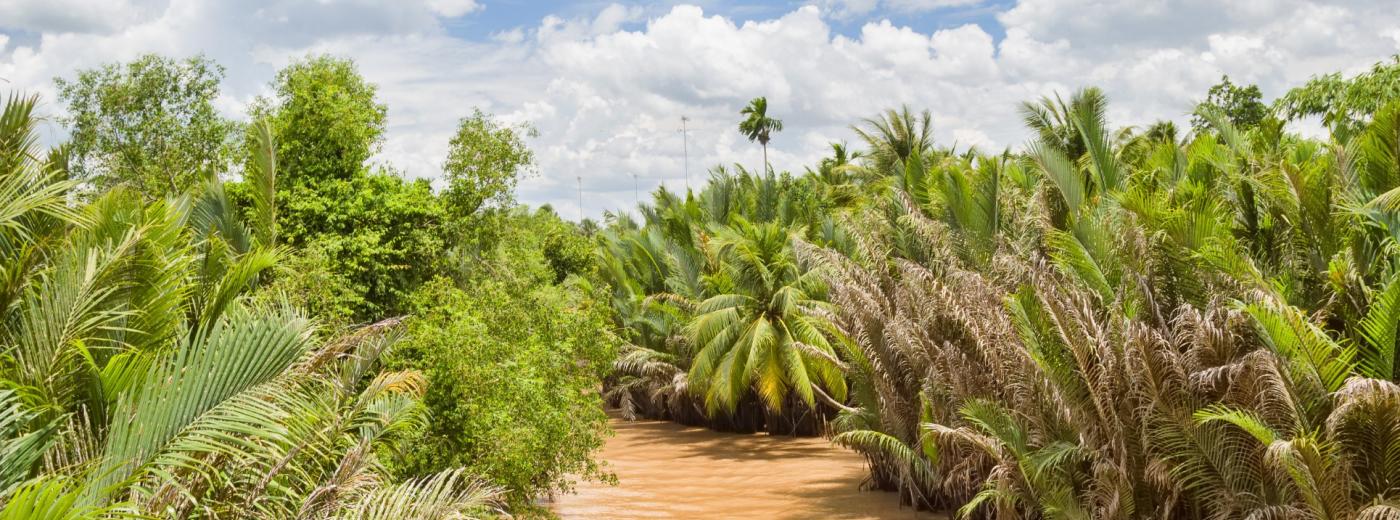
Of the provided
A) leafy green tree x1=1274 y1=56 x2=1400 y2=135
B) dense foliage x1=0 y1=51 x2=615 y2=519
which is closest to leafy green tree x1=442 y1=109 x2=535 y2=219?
dense foliage x1=0 y1=51 x2=615 y2=519

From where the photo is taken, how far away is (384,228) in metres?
20.4

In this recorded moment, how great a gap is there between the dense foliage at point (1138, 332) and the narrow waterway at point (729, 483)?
957mm

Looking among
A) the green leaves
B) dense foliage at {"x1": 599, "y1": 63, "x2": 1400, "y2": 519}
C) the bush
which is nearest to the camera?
the green leaves

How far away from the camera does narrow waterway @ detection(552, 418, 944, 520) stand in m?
17.5

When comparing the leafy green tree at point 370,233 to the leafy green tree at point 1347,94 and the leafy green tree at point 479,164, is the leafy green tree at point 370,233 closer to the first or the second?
the leafy green tree at point 479,164

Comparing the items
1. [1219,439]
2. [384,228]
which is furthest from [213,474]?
[384,228]

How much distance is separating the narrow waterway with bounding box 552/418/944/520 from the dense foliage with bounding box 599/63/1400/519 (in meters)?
0.96

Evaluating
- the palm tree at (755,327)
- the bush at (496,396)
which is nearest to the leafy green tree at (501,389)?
the bush at (496,396)

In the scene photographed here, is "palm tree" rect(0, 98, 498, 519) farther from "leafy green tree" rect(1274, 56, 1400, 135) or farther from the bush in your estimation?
"leafy green tree" rect(1274, 56, 1400, 135)

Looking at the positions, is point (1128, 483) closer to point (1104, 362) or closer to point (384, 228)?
point (1104, 362)

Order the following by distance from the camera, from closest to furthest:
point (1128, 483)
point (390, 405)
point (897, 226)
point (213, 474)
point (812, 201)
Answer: point (213, 474) < point (390, 405) < point (1128, 483) < point (897, 226) < point (812, 201)

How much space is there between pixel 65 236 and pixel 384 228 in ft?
46.7

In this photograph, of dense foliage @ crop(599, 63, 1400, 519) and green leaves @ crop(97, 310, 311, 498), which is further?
dense foliage @ crop(599, 63, 1400, 519)

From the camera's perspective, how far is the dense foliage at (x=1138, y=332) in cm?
953
